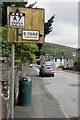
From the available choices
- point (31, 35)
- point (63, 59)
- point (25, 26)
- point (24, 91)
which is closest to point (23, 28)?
point (25, 26)

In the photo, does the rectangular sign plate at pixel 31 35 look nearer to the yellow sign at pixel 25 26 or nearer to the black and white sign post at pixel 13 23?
the yellow sign at pixel 25 26

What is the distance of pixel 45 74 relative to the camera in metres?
42.3

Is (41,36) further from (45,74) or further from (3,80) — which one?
(45,74)

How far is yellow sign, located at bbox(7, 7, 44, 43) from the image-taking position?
21.5ft

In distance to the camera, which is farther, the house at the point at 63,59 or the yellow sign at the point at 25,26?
the house at the point at 63,59

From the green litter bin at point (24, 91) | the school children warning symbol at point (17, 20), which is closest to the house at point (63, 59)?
the green litter bin at point (24, 91)

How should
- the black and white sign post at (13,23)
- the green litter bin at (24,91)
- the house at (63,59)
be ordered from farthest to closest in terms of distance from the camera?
the house at (63,59) → the green litter bin at (24,91) → the black and white sign post at (13,23)

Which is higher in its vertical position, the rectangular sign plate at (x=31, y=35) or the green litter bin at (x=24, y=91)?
the rectangular sign plate at (x=31, y=35)

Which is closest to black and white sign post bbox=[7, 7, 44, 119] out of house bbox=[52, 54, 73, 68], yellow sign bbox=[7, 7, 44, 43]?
yellow sign bbox=[7, 7, 44, 43]

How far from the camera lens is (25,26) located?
260 inches

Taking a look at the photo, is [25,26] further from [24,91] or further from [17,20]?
[24,91]

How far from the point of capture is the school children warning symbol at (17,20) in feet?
21.5

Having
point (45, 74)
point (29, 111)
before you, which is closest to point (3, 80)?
point (29, 111)

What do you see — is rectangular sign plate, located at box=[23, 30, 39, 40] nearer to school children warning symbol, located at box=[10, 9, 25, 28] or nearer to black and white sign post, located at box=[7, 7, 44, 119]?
black and white sign post, located at box=[7, 7, 44, 119]
